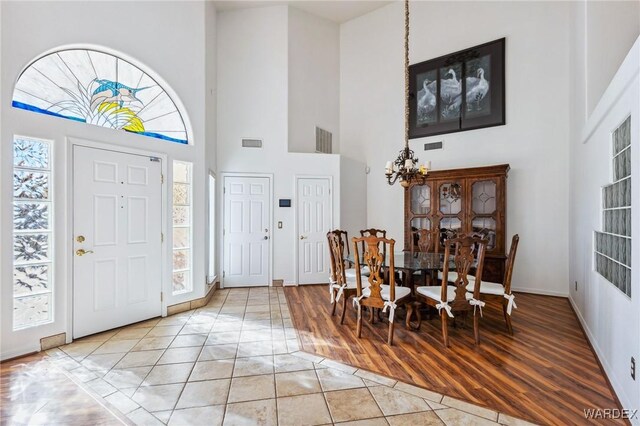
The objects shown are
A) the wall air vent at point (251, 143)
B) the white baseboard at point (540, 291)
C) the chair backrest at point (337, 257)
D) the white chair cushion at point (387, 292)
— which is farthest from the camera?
the wall air vent at point (251, 143)

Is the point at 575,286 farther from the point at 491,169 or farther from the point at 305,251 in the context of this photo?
the point at 305,251

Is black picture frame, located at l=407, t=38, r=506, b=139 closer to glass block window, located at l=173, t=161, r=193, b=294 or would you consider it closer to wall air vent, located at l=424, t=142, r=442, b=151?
wall air vent, located at l=424, t=142, r=442, b=151

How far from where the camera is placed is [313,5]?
20.2ft

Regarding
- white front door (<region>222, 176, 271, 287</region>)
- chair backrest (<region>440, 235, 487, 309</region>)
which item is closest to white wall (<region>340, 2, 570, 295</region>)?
white front door (<region>222, 176, 271, 287</region>)

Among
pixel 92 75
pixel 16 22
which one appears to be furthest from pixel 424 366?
pixel 16 22

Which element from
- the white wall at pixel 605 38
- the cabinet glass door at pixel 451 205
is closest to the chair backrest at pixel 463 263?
the white wall at pixel 605 38

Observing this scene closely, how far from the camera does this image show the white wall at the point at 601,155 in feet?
6.51

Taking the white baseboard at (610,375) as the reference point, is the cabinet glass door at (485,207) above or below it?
above

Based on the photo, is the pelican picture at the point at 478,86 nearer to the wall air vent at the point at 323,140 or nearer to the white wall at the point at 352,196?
the white wall at the point at 352,196

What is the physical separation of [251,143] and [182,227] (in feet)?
6.98

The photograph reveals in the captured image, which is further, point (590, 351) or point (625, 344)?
point (590, 351)

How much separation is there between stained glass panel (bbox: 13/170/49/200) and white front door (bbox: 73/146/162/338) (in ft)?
0.77

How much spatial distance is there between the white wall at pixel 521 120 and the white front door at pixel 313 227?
139cm

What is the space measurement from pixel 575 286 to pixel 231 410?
4.61 m
